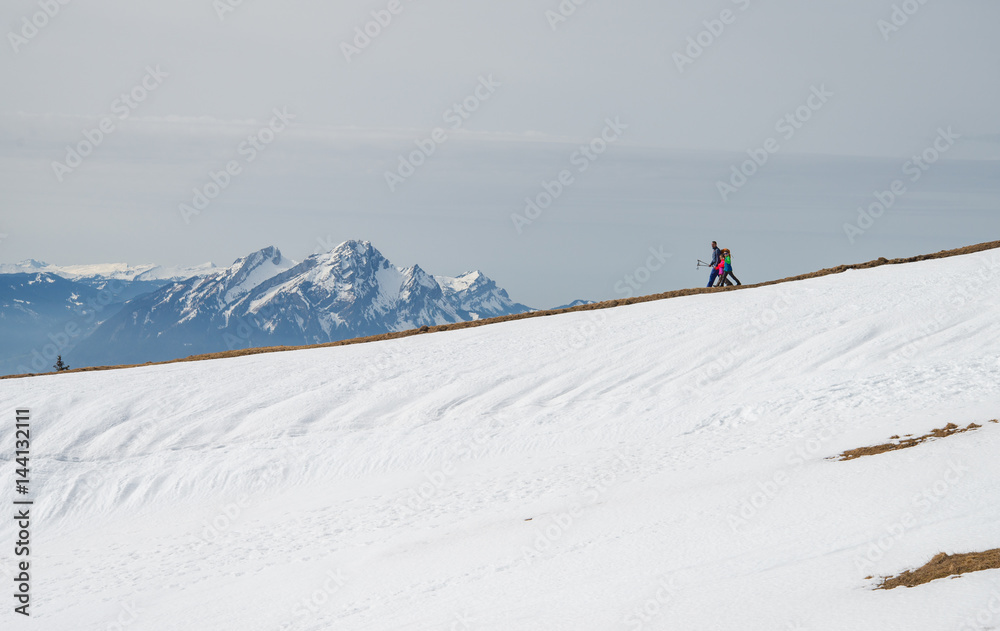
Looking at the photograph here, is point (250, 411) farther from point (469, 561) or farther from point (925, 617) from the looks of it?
point (925, 617)

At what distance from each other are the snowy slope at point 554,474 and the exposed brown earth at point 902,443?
1.23 feet

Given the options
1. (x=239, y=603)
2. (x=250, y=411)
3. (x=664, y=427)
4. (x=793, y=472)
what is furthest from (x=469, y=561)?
(x=250, y=411)

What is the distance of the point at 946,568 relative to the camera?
838 cm

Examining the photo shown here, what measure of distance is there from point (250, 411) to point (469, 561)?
12315 millimetres

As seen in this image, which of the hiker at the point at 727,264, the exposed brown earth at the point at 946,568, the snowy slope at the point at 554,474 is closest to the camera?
the exposed brown earth at the point at 946,568

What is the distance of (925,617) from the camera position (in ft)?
24.5

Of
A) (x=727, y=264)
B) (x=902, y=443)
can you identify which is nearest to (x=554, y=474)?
(x=902, y=443)

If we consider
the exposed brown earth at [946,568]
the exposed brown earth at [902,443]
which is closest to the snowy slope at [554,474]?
the exposed brown earth at [946,568]

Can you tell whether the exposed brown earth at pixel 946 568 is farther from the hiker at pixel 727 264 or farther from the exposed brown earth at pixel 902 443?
the hiker at pixel 727 264

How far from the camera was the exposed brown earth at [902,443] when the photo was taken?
1322 centimetres

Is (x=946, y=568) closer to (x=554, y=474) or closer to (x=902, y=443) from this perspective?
(x=902, y=443)

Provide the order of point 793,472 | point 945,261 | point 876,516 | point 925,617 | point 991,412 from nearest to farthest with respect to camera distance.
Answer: point 925,617
point 876,516
point 793,472
point 991,412
point 945,261

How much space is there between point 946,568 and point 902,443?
5628 millimetres

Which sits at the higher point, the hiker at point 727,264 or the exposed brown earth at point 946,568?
the hiker at point 727,264
